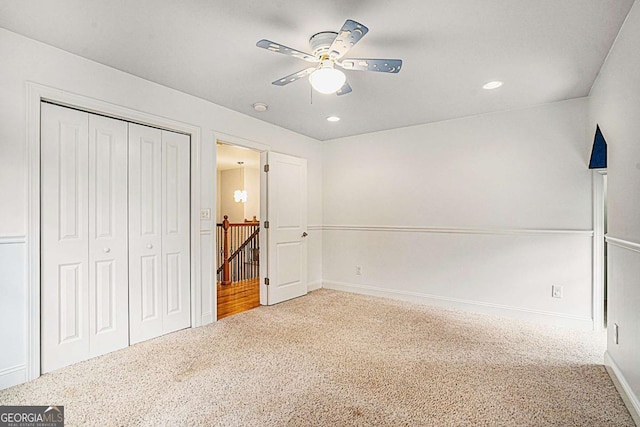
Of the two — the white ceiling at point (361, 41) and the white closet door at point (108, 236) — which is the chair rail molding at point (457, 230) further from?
the white closet door at point (108, 236)

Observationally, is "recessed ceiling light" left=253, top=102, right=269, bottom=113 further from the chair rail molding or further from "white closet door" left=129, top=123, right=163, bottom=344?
the chair rail molding

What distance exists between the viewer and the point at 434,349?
2811mm

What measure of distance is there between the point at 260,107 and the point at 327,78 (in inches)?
68.8

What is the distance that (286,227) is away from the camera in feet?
14.8

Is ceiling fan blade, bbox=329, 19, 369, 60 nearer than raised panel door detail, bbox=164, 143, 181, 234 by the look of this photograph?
Yes

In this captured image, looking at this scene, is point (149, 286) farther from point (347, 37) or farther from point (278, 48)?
point (347, 37)

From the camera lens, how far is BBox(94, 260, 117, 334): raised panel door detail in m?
2.66

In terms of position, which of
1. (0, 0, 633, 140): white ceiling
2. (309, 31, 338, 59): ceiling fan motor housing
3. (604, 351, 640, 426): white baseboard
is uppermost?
(0, 0, 633, 140): white ceiling

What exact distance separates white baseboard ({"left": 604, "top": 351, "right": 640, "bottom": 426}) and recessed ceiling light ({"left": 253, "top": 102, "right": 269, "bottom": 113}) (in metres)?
3.78

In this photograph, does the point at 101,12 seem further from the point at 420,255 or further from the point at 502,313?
the point at 502,313

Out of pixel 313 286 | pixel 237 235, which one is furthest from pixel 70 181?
pixel 237 235

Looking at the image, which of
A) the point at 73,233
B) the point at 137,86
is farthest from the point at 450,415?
the point at 137,86

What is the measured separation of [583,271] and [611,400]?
1.70 m

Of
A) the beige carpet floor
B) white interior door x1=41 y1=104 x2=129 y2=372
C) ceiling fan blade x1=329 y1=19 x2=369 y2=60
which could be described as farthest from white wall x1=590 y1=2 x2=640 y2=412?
white interior door x1=41 y1=104 x2=129 y2=372
